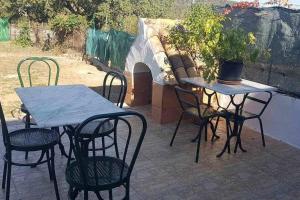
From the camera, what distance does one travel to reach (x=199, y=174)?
13.4 ft

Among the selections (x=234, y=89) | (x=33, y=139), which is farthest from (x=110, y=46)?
(x=33, y=139)

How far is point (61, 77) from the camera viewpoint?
977cm

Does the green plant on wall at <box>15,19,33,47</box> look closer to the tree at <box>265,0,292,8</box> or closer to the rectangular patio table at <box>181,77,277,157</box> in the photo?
the tree at <box>265,0,292,8</box>

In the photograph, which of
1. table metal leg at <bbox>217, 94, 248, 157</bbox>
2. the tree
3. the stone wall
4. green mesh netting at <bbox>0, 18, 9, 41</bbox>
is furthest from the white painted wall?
green mesh netting at <bbox>0, 18, 9, 41</bbox>

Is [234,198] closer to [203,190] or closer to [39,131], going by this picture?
[203,190]

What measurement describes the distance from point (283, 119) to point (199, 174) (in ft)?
6.59

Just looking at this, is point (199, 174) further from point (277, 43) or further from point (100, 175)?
point (277, 43)

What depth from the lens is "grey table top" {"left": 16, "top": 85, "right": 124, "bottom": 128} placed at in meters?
2.87

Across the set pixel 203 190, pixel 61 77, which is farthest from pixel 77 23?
pixel 203 190

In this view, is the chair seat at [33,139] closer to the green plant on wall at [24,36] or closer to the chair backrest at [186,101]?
the chair backrest at [186,101]

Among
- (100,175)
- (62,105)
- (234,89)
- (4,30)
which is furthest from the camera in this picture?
(4,30)

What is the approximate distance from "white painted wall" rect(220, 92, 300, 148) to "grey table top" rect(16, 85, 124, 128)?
10.1 feet

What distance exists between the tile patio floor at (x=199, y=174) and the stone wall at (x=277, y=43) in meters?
1.08

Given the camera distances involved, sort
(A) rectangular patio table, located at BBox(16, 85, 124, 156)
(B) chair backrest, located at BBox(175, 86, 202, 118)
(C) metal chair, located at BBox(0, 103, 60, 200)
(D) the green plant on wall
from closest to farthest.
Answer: (A) rectangular patio table, located at BBox(16, 85, 124, 156)
(C) metal chair, located at BBox(0, 103, 60, 200)
(B) chair backrest, located at BBox(175, 86, 202, 118)
(D) the green plant on wall
